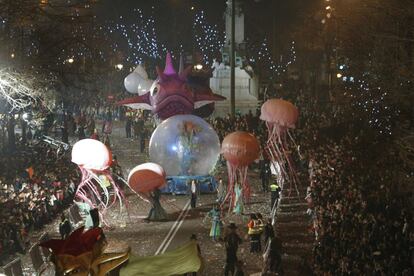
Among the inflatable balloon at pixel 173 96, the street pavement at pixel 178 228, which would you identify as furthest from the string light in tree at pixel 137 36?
the street pavement at pixel 178 228

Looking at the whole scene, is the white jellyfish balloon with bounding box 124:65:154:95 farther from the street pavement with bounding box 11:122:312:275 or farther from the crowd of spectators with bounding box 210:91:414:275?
the street pavement with bounding box 11:122:312:275

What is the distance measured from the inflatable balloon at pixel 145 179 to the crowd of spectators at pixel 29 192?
255 cm

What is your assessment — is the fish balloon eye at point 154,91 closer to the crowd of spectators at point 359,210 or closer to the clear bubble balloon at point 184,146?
the clear bubble balloon at point 184,146

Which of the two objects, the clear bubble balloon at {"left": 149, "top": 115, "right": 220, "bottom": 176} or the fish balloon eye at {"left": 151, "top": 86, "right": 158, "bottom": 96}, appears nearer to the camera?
the clear bubble balloon at {"left": 149, "top": 115, "right": 220, "bottom": 176}

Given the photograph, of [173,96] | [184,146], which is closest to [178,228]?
[184,146]

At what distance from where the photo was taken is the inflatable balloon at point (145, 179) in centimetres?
2148

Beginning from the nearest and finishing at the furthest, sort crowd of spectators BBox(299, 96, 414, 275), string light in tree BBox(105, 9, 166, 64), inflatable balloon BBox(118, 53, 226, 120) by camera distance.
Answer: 1. crowd of spectators BBox(299, 96, 414, 275)
2. inflatable balloon BBox(118, 53, 226, 120)
3. string light in tree BBox(105, 9, 166, 64)

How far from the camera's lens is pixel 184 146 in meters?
25.1

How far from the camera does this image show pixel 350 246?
51.0ft

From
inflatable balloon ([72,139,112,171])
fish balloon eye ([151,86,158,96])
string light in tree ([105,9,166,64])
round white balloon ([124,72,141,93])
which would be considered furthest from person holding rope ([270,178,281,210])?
string light in tree ([105,9,166,64])

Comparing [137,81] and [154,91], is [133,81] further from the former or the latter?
[154,91]

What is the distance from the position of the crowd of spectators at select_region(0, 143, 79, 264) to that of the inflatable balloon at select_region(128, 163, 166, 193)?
2549 millimetres

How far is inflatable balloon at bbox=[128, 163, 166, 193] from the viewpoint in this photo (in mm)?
21484

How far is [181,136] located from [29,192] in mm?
6149
